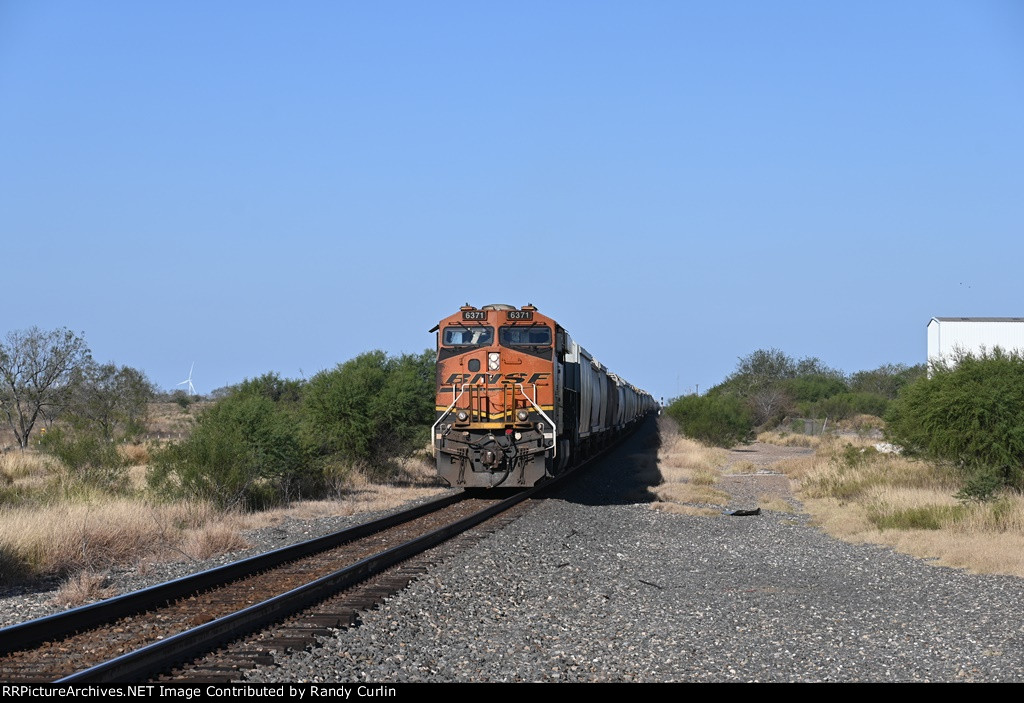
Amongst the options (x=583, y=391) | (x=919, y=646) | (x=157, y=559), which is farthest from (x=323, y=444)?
(x=919, y=646)

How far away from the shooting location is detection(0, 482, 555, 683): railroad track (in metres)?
6.86

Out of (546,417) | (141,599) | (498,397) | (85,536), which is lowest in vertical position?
(141,599)

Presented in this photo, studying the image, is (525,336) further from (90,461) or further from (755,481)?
(755,481)

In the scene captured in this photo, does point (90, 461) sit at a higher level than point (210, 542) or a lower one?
higher

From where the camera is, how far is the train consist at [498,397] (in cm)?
2036

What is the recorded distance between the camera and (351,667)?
713cm

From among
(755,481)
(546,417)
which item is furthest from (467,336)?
(755,481)

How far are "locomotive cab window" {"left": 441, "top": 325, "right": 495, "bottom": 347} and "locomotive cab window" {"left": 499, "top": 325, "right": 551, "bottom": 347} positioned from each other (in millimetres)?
273

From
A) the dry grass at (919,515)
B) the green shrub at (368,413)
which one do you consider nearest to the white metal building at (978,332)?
the dry grass at (919,515)

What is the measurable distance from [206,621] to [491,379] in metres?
12.6

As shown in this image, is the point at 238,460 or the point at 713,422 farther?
the point at 713,422

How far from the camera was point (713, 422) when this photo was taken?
57312 millimetres

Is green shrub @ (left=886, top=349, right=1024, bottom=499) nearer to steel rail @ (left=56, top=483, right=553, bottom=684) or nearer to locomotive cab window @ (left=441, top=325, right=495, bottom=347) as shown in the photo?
locomotive cab window @ (left=441, top=325, right=495, bottom=347)

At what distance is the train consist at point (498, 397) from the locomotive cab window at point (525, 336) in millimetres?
21
